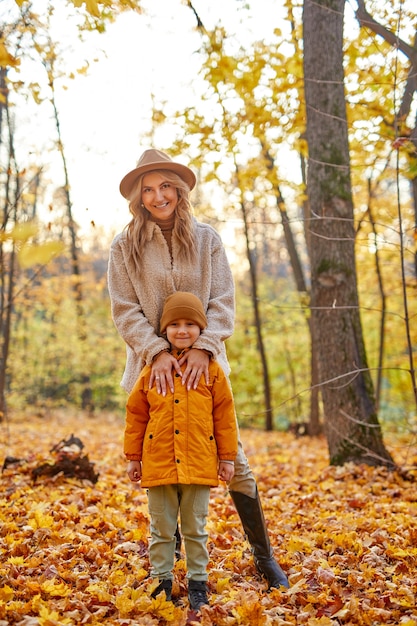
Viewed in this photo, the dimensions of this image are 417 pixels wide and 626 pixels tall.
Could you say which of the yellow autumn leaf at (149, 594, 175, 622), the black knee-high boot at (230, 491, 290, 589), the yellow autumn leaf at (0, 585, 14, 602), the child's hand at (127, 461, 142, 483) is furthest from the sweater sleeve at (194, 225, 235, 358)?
the yellow autumn leaf at (0, 585, 14, 602)

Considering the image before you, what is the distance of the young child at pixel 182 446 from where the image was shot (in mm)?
2436

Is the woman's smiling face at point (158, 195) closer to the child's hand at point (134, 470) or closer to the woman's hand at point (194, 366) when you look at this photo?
the woman's hand at point (194, 366)

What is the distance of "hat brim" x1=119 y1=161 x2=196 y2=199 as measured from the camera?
282cm

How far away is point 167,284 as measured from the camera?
2.80 m

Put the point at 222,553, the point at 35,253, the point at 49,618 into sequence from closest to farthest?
the point at 35,253
the point at 49,618
the point at 222,553

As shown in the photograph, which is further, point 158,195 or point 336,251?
point 336,251

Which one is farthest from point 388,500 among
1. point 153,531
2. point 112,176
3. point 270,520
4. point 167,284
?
point 112,176

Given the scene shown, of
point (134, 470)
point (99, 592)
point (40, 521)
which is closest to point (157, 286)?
point (134, 470)

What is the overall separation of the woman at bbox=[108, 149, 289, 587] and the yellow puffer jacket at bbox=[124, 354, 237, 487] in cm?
26

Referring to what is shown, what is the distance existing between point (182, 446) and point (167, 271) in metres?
0.93

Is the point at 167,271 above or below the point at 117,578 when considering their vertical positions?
above

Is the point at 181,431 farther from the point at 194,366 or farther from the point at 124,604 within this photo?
the point at 124,604

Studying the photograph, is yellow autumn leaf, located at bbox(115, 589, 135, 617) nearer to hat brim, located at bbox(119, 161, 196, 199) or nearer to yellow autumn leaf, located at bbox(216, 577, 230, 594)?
yellow autumn leaf, located at bbox(216, 577, 230, 594)

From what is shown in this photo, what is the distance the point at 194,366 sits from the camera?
251 centimetres
